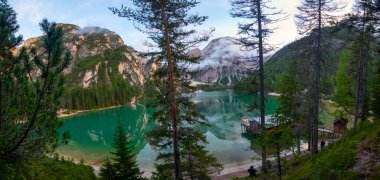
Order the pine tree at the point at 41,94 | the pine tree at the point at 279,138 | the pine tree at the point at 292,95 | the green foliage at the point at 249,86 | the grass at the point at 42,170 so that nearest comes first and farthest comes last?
the pine tree at the point at 41,94 → the grass at the point at 42,170 → the pine tree at the point at 279,138 → the green foliage at the point at 249,86 → the pine tree at the point at 292,95

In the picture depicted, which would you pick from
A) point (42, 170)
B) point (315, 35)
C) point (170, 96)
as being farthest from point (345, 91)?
point (42, 170)

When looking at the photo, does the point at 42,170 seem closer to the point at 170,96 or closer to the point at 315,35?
the point at 170,96

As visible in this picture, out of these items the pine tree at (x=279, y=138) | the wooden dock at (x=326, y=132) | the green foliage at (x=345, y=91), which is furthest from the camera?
the wooden dock at (x=326, y=132)

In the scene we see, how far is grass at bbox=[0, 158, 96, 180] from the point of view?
21.4 ft

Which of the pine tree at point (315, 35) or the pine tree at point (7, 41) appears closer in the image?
the pine tree at point (7, 41)

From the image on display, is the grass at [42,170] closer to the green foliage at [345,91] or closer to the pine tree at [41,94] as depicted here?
the pine tree at [41,94]

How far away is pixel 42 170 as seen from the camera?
13.4 metres

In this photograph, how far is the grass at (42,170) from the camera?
6.52 meters

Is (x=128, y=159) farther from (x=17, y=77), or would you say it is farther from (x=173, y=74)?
(x=17, y=77)

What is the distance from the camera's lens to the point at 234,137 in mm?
45469

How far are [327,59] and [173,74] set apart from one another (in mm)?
10269

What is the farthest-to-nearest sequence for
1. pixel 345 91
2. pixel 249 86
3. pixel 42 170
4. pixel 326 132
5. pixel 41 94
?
1. pixel 326 132
2. pixel 345 91
3. pixel 249 86
4. pixel 42 170
5. pixel 41 94

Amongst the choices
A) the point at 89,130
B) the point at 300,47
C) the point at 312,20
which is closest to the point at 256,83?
the point at 300,47

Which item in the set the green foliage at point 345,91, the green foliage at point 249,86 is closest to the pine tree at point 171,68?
the green foliage at point 249,86
